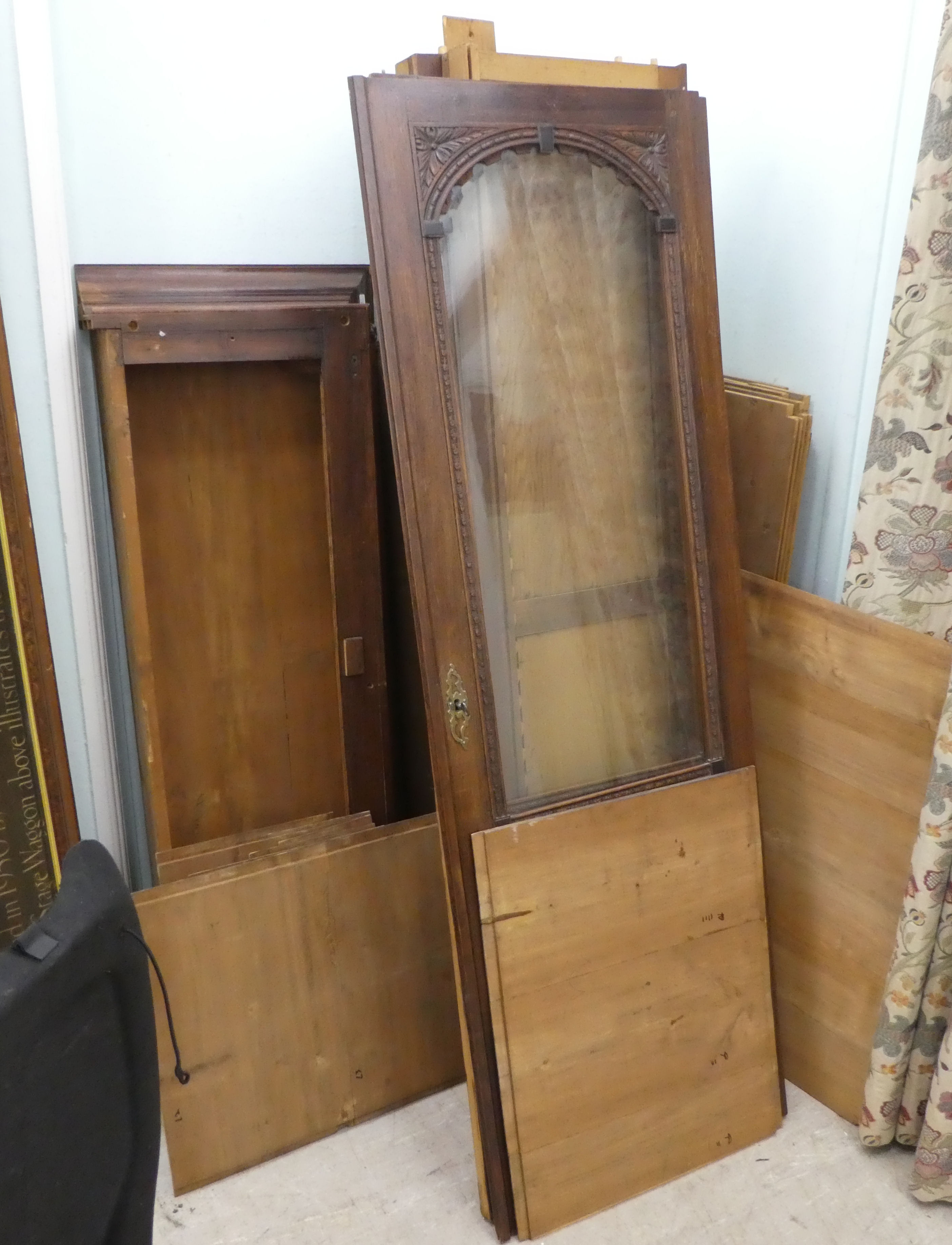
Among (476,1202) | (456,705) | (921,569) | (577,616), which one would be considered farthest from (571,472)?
(476,1202)

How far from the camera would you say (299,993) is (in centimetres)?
164

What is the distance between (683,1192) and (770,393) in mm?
1276

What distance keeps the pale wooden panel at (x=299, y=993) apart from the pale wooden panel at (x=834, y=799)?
0.59 meters

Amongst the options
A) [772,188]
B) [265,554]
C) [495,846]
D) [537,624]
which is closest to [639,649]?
[537,624]

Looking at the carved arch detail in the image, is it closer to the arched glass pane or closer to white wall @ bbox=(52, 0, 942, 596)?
the arched glass pane

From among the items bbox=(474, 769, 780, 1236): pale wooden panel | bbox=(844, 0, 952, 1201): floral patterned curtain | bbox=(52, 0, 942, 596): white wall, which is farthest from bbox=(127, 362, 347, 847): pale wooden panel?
bbox=(844, 0, 952, 1201): floral patterned curtain

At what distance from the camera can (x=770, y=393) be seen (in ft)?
5.74

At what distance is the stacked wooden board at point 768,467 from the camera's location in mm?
1705

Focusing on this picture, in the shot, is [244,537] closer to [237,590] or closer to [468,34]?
[237,590]

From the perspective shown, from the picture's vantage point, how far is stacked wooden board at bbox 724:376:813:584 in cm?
171

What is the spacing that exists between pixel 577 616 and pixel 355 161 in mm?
879

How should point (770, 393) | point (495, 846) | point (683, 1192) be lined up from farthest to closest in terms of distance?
point (770, 393) < point (683, 1192) < point (495, 846)

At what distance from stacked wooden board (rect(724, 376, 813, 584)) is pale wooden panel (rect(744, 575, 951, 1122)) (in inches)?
2.9

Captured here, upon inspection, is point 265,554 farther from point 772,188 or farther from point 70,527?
point 772,188
